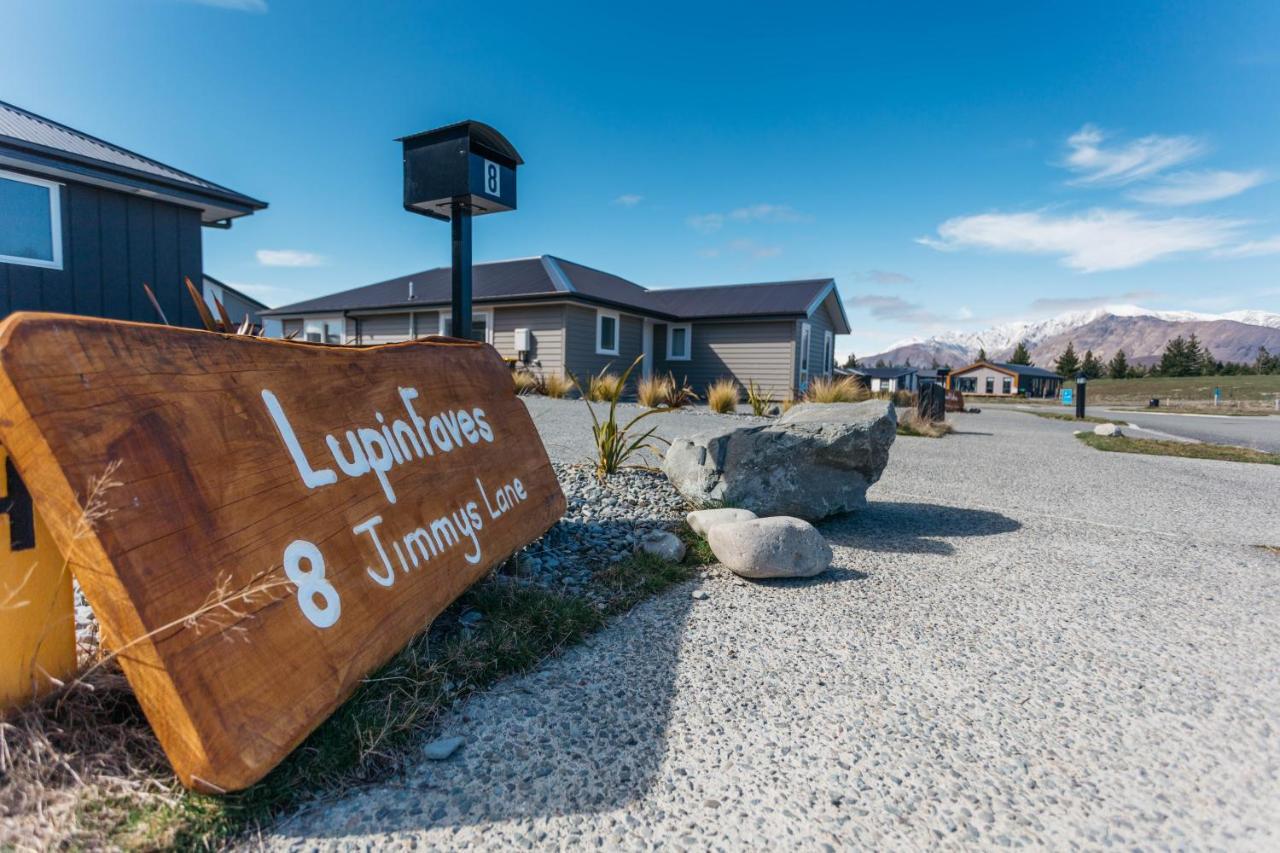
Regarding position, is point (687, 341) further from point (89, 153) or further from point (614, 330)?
point (89, 153)

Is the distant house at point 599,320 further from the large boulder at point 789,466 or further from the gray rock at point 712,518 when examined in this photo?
the gray rock at point 712,518

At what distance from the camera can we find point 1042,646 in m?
2.65

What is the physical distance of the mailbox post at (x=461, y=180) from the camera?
12.9 feet

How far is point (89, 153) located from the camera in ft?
Result: 24.5

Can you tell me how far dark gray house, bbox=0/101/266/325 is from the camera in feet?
23.1

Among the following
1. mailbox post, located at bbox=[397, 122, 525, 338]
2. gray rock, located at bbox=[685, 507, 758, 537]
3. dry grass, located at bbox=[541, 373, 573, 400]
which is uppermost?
mailbox post, located at bbox=[397, 122, 525, 338]

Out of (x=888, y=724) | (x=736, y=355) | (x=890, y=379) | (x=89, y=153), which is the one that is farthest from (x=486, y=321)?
(x=890, y=379)

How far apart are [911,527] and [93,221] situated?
975 cm

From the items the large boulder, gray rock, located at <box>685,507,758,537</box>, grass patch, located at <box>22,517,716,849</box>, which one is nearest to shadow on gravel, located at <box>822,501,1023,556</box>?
the large boulder

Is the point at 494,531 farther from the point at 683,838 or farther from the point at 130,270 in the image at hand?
the point at 130,270

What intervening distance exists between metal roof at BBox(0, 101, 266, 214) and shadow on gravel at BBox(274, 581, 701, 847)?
847 centimetres

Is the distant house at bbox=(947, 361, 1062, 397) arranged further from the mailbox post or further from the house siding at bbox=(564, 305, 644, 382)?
the mailbox post

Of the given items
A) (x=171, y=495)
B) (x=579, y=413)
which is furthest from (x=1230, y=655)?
(x=579, y=413)

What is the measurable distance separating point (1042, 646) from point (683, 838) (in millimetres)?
1935
